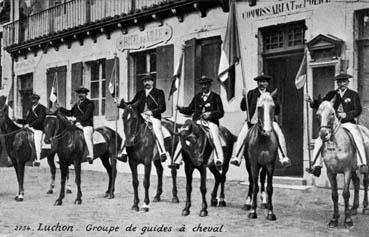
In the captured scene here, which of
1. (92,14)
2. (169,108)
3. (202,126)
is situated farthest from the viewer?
(92,14)

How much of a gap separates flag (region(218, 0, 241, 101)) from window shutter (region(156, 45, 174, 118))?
5.80m

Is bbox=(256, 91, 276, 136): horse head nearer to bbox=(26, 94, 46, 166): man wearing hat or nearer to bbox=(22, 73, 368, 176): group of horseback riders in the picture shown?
bbox=(22, 73, 368, 176): group of horseback riders

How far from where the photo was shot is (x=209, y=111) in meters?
8.97

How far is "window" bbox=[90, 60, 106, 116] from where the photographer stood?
17516mm

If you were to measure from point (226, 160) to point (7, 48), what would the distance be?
16.4 m

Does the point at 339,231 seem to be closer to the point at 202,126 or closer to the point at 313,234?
the point at 313,234

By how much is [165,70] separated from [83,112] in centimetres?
476

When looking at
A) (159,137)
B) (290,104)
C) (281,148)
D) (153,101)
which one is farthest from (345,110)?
(290,104)

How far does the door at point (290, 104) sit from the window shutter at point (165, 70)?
3242 millimetres

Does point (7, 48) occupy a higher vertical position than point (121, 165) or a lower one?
higher

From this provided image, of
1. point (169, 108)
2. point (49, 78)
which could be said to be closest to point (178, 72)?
point (169, 108)

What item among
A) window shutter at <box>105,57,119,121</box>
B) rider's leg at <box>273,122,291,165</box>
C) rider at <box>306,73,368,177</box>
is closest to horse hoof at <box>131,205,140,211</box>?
rider's leg at <box>273,122,291,165</box>

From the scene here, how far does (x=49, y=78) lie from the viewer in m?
20.3

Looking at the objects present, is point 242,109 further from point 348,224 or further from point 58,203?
point 58,203
